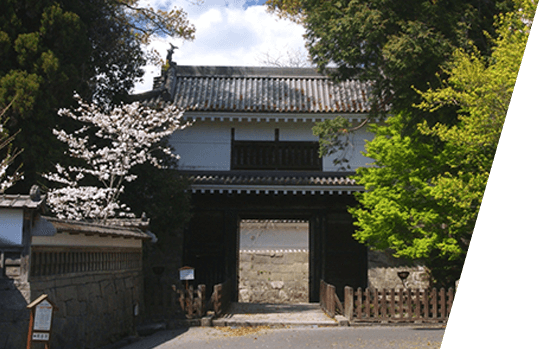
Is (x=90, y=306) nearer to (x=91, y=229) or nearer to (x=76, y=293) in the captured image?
(x=76, y=293)

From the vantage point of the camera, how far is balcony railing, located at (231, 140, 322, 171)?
57.5 ft

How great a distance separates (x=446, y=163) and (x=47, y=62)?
10.4 meters

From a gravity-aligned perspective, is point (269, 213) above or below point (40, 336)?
above

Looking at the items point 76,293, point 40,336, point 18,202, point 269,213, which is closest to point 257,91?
point 269,213

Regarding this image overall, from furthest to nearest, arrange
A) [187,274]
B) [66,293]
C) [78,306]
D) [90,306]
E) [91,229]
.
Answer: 1. [187,274]
2. [90,306]
3. [91,229]
4. [78,306]
5. [66,293]

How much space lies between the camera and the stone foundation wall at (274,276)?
2358 centimetres

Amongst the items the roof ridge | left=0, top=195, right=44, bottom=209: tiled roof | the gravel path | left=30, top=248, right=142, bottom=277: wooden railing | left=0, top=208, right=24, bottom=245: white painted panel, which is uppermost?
the roof ridge

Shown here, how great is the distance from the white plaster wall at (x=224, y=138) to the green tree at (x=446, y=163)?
200 centimetres

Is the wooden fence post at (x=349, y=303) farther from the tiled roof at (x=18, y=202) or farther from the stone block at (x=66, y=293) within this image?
the tiled roof at (x=18, y=202)

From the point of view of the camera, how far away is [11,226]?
256 inches

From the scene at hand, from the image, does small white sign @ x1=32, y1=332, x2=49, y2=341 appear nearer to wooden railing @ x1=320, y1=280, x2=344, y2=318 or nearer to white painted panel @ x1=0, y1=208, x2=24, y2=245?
white painted panel @ x1=0, y1=208, x2=24, y2=245

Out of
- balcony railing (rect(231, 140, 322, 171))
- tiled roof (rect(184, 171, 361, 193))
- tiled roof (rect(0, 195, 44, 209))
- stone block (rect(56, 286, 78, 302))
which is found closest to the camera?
→ tiled roof (rect(0, 195, 44, 209))

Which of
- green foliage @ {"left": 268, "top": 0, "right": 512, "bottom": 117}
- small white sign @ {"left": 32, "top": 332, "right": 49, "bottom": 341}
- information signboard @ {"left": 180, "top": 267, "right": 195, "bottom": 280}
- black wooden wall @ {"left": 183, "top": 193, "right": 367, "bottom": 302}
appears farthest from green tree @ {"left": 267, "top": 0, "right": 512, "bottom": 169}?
small white sign @ {"left": 32, "top": 332, "right": 49, "bottom": 341}

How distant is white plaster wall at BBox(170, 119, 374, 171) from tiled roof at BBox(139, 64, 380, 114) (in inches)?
25.1
